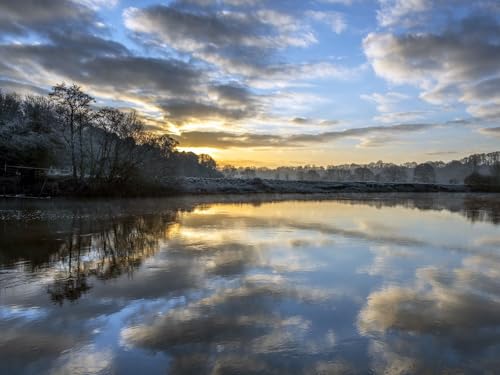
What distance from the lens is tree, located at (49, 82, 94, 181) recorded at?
37.8 m

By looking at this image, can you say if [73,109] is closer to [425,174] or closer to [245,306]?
[245,306]

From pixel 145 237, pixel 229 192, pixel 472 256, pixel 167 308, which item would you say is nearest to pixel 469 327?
pixel 167 308

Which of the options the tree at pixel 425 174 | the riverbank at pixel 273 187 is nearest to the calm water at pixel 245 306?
the riverbank at pixel 273 187

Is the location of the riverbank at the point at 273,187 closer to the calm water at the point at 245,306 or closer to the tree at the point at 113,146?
the tree at the point at 113,146

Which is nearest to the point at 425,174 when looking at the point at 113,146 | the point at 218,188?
the point at 218,188

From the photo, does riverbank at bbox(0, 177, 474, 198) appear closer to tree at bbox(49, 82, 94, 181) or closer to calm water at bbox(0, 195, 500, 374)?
tree at bbox(49, 82, 94, 181)

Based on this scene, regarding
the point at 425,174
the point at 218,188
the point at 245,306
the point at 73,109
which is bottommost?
the point at 245,306

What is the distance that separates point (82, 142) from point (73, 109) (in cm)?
418

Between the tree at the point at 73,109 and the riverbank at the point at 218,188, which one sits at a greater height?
the tree at the point at 73,109

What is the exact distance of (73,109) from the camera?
3859 cm

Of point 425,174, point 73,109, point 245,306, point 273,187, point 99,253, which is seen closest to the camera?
point 245,306

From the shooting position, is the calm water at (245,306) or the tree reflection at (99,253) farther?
the tree reflection at (99,253)

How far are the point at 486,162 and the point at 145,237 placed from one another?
732 ft

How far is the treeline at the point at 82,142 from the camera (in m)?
38.8
